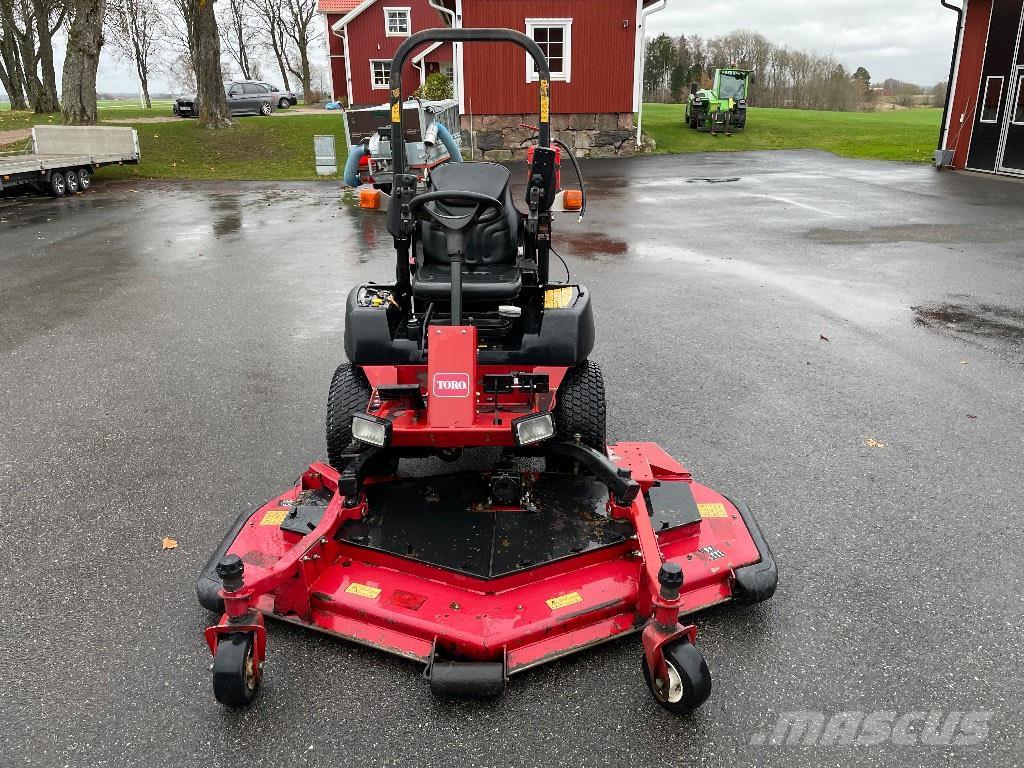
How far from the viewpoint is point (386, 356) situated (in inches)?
156

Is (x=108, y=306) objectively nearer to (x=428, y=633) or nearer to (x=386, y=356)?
(x=386, y=356)

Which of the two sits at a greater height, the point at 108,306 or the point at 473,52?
the point at 473,52

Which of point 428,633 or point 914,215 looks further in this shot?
point 914,215

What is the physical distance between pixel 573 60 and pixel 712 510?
67.2 feet

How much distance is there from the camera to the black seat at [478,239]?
4301 millimetres

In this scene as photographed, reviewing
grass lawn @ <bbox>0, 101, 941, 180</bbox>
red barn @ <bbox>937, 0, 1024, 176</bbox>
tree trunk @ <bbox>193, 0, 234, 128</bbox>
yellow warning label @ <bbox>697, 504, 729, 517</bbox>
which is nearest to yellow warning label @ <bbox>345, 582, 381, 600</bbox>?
yellow warning label @ <bbox>697, 504, 729, 517</bbox>

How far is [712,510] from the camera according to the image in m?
3.67

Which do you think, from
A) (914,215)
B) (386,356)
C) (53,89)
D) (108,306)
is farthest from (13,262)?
(53,89)

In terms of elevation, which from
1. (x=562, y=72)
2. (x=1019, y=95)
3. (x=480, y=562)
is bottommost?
(x=480, y=562)

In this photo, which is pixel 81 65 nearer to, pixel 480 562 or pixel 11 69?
pixel 11 69

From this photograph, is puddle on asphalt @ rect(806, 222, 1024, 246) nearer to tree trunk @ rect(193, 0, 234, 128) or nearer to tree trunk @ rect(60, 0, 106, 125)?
tree trunk @ rect(60, 0, 106, 125)

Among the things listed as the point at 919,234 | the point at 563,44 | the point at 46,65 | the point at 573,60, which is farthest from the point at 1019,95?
the point at 46,65

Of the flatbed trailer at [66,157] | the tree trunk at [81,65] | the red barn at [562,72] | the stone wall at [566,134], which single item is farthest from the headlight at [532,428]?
the tree trunk at [81,65]

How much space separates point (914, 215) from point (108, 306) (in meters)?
12.0
